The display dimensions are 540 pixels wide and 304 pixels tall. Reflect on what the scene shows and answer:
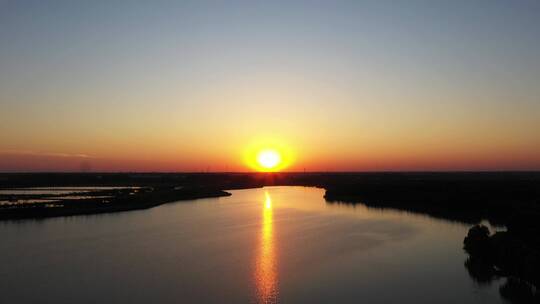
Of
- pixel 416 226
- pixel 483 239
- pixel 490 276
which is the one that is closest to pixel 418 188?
pixel 416 226

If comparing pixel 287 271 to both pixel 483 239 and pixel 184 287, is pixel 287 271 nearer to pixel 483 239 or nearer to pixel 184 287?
pixel 184 287

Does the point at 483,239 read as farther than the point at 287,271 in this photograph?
Yes

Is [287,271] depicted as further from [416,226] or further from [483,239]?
[416,226]

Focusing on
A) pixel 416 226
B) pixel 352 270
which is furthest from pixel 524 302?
pixel 416 226

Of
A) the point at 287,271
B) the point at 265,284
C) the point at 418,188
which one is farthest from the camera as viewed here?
the point at 418,188

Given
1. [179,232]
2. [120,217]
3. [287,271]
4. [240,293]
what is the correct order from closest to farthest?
[240,293]
[287,271]
[179,232]
[120,217]

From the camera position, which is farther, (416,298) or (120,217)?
(120,217)
